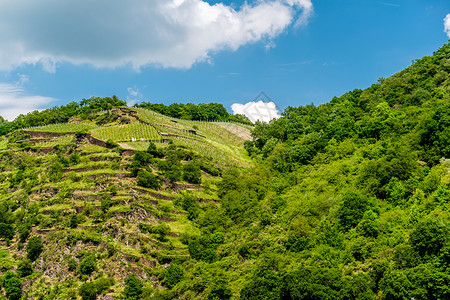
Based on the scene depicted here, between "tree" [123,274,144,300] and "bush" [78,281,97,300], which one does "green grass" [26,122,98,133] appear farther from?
"tree" [123,274,144,300]

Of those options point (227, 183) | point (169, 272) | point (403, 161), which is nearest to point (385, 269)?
point (403, 161)

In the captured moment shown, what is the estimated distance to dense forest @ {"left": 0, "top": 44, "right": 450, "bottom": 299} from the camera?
1811 inches

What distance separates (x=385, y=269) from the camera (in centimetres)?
4528

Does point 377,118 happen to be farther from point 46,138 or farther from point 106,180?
point 46,138

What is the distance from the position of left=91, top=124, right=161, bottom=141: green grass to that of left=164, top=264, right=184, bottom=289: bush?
154ft

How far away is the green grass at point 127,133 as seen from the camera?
103 meters

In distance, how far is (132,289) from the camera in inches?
2381

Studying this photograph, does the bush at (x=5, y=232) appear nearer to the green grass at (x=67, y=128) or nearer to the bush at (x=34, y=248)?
the bush at (x=34, y=248)

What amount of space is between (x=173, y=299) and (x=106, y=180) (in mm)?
29744

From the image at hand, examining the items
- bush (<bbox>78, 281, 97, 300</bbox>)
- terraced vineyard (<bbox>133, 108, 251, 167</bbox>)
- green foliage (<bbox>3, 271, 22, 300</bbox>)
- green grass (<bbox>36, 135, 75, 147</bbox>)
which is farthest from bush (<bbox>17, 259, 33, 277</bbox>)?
green grass (<bbox>36, 135, 75, 147</bbox>)

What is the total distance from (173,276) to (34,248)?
84.1 feet

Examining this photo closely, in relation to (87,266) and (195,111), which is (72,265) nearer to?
(87,266)

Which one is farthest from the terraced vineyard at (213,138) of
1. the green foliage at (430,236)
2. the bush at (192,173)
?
the green foliage at (430,236)

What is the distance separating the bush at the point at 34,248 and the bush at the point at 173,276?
2370 centimetres
